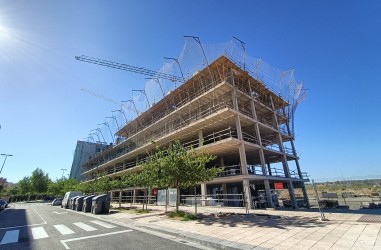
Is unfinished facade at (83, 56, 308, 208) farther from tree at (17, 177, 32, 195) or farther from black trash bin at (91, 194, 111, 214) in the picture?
tree at (17, 177, 32, 195)

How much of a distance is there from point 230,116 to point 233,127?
3840mm

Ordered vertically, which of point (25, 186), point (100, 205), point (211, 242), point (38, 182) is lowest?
point (211, 242)

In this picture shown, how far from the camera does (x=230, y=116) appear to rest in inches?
873

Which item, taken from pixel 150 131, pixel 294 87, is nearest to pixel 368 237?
pixel 294 87

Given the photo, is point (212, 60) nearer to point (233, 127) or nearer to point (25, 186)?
point (233, 127)

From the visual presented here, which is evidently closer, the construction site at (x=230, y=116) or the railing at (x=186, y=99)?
the construction site at (x=230, y=116)

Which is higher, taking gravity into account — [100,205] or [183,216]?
[100,205]


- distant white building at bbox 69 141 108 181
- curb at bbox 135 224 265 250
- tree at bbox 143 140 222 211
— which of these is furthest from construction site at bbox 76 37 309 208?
distant white building at bbox 69 141 108 181

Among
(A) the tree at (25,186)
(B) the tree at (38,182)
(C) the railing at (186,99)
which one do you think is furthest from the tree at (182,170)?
(A) the tree at (25,186)

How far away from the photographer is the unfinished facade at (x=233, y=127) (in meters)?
21.3

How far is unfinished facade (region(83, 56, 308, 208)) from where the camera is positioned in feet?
69.8

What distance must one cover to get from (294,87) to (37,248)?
34913 millimetres

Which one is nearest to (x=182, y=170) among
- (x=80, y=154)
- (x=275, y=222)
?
(x=275, y=222)

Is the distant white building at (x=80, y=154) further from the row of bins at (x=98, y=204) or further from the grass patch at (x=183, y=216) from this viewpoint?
the grass patch at (x=183, y=216)
